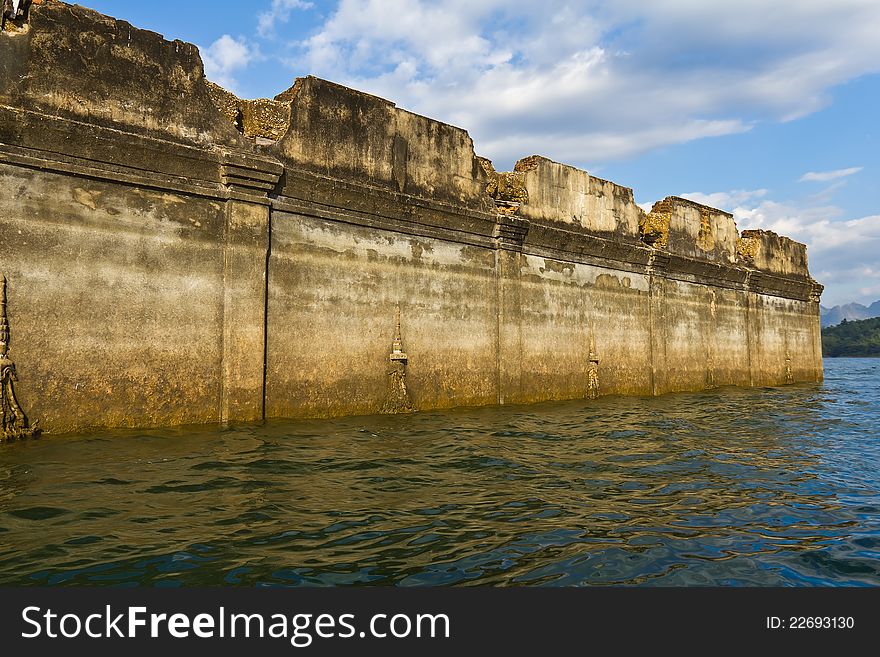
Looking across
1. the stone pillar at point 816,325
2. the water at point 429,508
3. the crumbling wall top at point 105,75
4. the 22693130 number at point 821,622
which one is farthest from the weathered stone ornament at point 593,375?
the stone pillar at point 816,325

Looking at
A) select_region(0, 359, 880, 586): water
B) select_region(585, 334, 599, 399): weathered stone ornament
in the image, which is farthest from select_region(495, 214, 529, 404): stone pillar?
select_region(0, 359, 880, 586): water

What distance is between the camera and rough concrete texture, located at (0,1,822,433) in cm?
519

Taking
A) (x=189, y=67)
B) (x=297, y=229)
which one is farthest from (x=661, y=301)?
(x=189, y=67)

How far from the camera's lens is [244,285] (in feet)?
20.0

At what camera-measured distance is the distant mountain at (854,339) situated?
281 feet

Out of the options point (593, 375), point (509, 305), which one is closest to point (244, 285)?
point (509, 305)

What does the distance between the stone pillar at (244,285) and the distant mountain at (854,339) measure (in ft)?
330

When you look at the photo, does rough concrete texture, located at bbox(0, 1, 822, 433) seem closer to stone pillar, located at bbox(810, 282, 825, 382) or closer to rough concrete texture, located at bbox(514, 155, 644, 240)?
rough concrete texture, located at bbox(514, 155, 644, 240)

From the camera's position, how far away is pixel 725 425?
7.48m

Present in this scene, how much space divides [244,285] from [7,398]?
2213 millimetres

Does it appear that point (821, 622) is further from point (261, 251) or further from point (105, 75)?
point (105, 75)

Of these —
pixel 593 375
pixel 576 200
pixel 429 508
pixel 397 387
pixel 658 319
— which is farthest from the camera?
pixel 658 319

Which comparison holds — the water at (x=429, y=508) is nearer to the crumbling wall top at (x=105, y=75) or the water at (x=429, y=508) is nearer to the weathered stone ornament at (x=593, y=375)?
the crumbling wall top at (x=105, y=75)

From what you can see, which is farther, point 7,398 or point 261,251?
point 261,251
